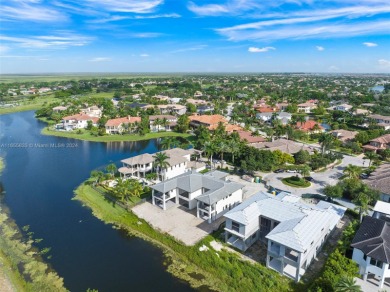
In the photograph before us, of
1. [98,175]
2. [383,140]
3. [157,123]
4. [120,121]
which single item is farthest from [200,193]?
[120,121]

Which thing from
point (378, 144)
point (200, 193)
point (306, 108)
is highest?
point (306, 108)

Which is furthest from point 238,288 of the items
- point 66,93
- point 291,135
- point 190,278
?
point 66,93

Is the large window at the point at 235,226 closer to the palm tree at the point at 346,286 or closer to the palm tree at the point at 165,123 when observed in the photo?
the palm tree at the point at 346,286

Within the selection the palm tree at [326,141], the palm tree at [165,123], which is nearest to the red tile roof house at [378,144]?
the palm tree at [326,141]

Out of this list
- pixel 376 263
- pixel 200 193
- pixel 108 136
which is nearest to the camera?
pixel 376 263

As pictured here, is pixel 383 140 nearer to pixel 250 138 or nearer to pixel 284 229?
pixel 250 138

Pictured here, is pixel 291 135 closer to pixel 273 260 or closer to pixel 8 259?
pixel 273 260

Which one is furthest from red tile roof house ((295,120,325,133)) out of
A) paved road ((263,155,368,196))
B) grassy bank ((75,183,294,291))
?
grassy bank ((75,183,294,291))

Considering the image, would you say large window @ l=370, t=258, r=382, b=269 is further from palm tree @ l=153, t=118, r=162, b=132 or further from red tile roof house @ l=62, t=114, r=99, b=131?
red tile roof house @ l=62, t=114, r=99, b=131
